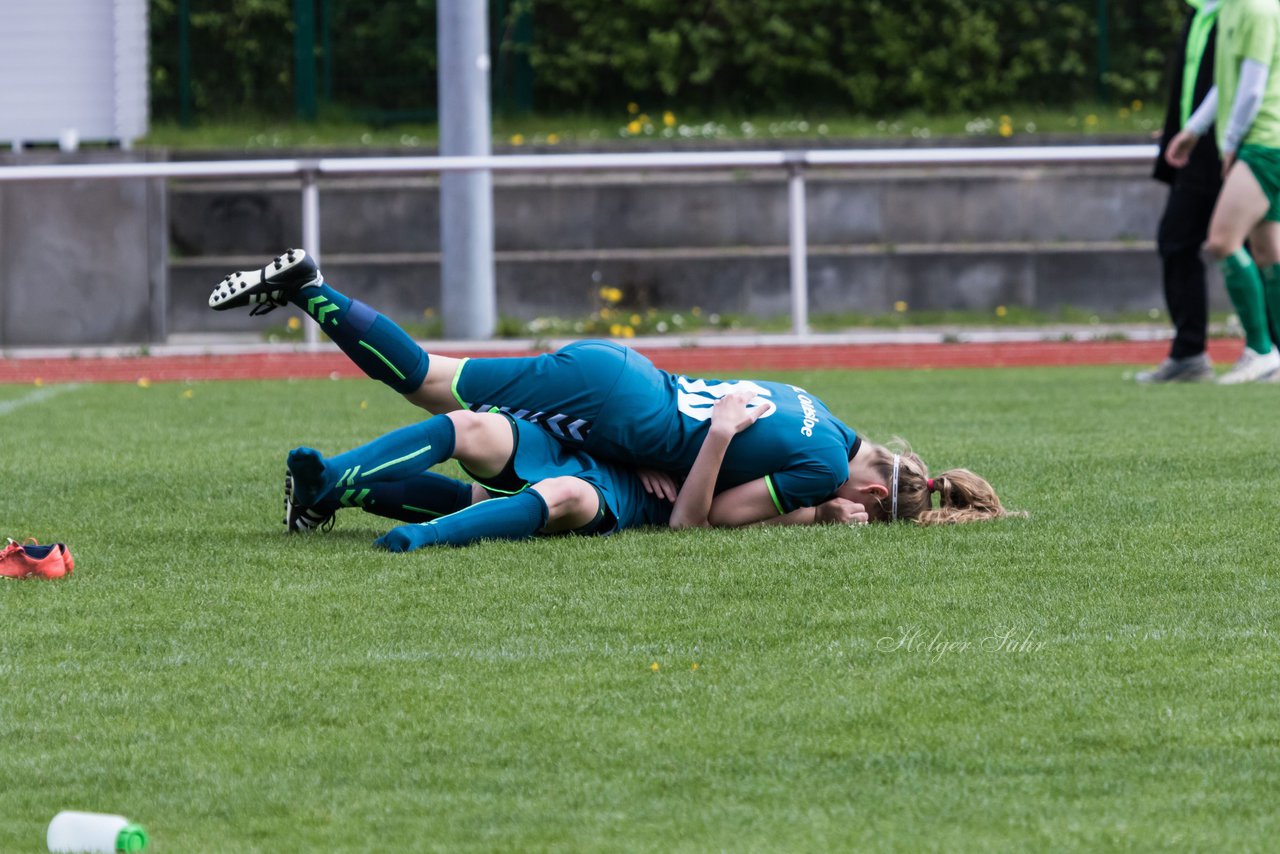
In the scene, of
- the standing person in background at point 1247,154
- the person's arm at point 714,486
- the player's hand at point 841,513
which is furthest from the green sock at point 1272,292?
the person's arm at point 714,486

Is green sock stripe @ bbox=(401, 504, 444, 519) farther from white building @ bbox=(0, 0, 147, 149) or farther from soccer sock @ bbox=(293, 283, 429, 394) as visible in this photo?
white building @ bbox=(0, 0, 147, 149)

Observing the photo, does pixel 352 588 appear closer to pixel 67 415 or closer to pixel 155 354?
pixel 67 415

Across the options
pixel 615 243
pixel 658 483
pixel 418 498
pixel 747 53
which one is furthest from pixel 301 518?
pixel 747 53

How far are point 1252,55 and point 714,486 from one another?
541 cm

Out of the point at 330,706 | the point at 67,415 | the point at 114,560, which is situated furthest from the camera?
the point at 67,415

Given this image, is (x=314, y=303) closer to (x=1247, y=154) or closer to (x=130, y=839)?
(x=130, y=839)

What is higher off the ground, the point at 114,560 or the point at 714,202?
the point at 714,202

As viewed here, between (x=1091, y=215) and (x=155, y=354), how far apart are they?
828 centimetres

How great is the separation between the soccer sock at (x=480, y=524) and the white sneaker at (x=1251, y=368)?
5.66 meters

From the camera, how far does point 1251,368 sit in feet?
31.6

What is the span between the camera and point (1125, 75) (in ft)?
59.7

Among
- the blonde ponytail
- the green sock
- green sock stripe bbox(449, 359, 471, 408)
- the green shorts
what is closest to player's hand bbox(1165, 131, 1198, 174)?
the green shorts

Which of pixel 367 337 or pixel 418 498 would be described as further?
pixel 418 498

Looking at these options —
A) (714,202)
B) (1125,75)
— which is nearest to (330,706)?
(714,202)
